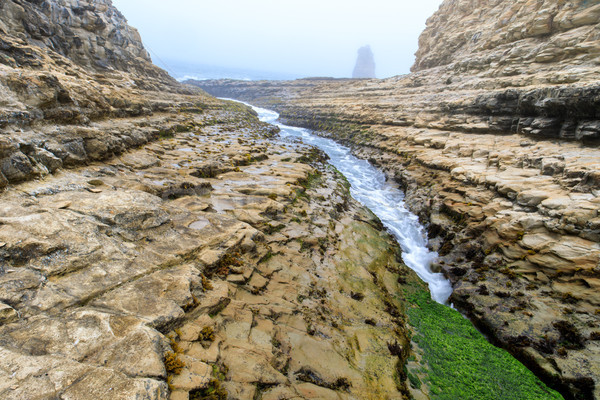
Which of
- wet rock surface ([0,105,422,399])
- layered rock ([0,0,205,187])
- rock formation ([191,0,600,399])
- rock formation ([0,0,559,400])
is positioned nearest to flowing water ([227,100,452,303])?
rock formation ([191,0,600,399])

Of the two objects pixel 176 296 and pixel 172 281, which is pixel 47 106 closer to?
pixel 172 281

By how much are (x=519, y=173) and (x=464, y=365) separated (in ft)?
51.3

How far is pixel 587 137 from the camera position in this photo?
19.9m

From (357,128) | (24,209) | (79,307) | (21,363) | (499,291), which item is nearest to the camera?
(21,363)

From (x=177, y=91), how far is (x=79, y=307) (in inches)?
2415

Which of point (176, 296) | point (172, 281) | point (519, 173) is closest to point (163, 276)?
point (172, 281)

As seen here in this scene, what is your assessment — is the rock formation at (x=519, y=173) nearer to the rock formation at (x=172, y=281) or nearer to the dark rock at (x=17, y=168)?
the rock formation at (x=172, y=281)

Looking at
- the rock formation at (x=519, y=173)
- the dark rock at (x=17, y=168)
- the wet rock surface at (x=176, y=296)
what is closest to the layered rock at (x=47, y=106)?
the dark rock at (x=17, y=168)

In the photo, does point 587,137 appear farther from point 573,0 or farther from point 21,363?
point 21,363

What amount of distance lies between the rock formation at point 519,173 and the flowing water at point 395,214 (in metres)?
0.85

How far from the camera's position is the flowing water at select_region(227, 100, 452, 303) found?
16.0 meters

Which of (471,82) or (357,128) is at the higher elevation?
(471,82)

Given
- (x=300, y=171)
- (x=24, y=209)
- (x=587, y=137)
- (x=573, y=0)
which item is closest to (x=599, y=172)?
(x=587, y=137)

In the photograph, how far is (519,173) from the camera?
1931cm
